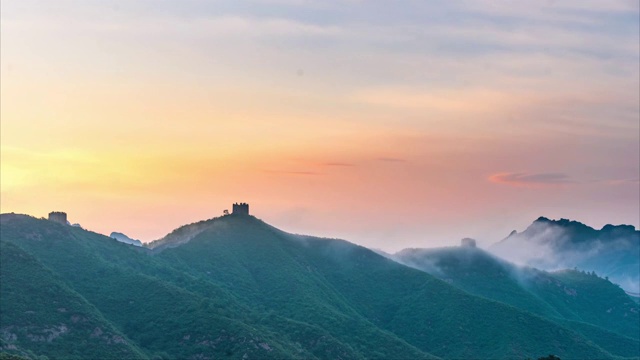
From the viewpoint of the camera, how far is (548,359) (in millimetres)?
171625

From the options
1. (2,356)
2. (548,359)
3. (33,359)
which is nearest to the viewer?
(2,356)

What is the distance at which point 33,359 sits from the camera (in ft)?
632

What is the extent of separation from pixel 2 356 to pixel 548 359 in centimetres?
8749

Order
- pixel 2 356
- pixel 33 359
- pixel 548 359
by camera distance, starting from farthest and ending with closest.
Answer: pixel 33 359 → pixel 548 359 → pixel 2 356

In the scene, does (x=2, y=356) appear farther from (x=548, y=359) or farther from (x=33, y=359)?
(x=548, y=359)

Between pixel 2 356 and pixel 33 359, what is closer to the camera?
pixel 2 356

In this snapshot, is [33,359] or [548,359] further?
[33,359]

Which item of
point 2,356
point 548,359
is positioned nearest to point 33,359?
point 2,356

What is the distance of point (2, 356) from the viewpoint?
518 ft

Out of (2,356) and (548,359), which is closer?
(2,356)

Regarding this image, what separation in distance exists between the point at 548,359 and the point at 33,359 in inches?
3689

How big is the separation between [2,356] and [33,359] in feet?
117
